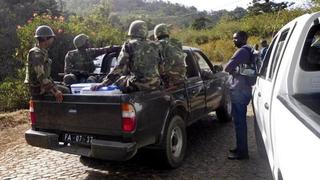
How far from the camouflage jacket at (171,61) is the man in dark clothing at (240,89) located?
739 mm

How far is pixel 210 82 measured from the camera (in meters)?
7.30

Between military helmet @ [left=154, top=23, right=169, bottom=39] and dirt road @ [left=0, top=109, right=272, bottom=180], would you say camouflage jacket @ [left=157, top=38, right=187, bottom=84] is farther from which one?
dirt road @ [left=0, top=109, right=272, bottom=180]

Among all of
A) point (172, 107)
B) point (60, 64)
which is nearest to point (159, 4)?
point (60, 64)

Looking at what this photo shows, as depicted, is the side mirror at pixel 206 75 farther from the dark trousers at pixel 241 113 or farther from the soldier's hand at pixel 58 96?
the soldier's hand at pixel 58 96

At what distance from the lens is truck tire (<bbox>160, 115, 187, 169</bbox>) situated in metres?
5.40

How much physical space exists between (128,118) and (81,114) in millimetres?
679

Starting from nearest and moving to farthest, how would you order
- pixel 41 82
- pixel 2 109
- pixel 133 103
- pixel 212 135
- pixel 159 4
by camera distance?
pixel 133 103 → pixel 41 82 → pixel 212 135 → pixel 2 109 → pixel 159 4

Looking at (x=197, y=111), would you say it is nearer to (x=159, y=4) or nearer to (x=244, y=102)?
(x=244, y=102)

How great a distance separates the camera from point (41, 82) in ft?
17.9

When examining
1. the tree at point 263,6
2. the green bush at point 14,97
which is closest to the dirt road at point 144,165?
the green bush at point 14,97

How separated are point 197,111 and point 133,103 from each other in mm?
2166

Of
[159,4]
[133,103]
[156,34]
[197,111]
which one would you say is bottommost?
[197,111]

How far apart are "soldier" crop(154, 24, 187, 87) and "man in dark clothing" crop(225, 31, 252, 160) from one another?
29.2 inches

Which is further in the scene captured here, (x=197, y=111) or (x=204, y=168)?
(x=197, y=111)
